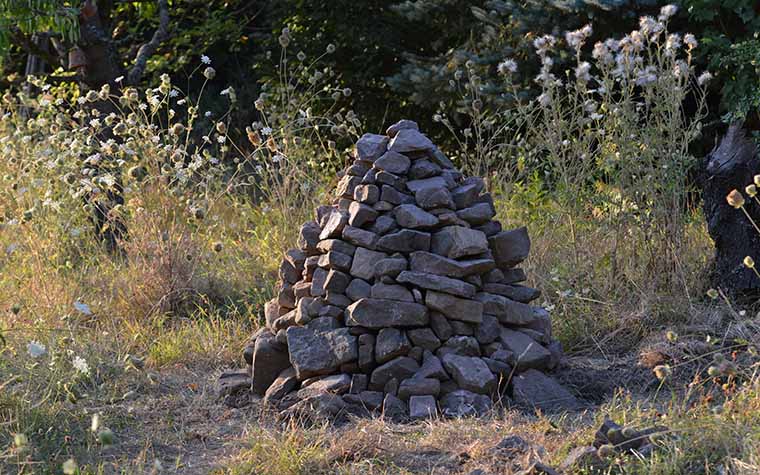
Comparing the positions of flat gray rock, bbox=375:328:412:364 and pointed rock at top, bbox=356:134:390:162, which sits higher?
pointed rock at top, bbox=356:134:390:162

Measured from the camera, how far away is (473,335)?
4.50 m

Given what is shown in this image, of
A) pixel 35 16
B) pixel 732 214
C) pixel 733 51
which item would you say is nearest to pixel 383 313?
pixel 732 214

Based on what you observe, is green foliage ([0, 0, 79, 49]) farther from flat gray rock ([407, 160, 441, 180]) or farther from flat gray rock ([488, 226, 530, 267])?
flat gray rock ([488, 226, 530, 267])

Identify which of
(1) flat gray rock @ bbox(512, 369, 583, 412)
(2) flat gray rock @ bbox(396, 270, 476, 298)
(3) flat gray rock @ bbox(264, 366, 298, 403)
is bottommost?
(3) flat gray rock @ bbox(264, 366, 298, 403)

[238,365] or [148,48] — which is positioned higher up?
[148,48]

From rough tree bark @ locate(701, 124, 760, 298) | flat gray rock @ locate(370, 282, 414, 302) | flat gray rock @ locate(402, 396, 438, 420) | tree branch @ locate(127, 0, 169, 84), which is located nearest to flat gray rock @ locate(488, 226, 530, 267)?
flat gray rock @ locate(370, 282, 414, 302)

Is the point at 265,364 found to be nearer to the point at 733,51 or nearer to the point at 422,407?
the point at 422,407

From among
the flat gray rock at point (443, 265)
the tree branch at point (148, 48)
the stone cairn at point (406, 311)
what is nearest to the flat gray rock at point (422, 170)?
the stone cairn at point (406, 311)

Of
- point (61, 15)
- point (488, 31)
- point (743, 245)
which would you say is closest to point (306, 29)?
point (488, 31)

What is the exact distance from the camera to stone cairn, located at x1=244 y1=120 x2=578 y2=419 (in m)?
4.33

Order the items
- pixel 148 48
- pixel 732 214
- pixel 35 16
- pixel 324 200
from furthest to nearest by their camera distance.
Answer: pixel 148 48
pixel 324 200
pixel 35 16
pixel 732 214

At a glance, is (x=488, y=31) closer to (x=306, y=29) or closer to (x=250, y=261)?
(x=306, y=29)

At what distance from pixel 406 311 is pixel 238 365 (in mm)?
1221

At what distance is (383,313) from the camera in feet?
14.3
